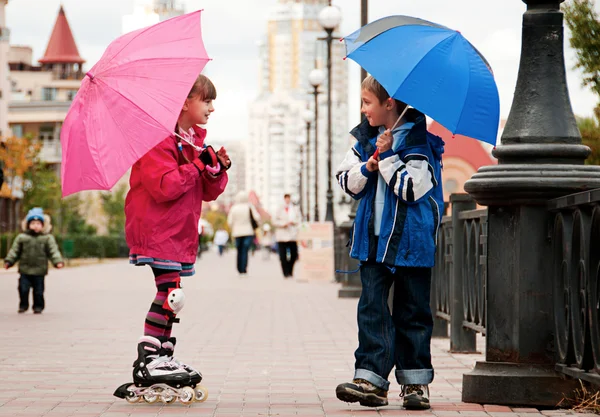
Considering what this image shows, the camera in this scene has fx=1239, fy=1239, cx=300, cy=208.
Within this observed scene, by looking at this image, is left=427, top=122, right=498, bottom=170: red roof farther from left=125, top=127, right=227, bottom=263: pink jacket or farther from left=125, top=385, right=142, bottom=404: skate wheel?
left=125, top=385, right=142, bottom=404: skate wheel

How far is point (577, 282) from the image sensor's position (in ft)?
19.4

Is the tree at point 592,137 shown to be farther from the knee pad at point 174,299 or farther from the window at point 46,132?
the window at point 46,132

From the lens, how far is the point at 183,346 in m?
10.3

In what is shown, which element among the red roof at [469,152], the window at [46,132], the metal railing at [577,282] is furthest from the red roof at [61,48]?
the metal railing at [577,282]

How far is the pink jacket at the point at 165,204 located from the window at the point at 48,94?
10073 centimetres

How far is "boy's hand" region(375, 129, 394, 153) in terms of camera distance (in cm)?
594

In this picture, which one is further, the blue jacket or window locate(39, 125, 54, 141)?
window locate(39, 125, 54, 141)

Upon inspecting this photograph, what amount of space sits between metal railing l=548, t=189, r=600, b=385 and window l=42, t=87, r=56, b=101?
332 ft

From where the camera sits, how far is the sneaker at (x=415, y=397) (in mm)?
6031

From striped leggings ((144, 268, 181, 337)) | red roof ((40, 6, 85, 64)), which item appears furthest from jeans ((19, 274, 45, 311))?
red roof ((40, 6, 85, 64))

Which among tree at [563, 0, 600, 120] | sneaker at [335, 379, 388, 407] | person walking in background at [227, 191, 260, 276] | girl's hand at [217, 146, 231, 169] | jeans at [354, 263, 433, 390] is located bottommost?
sneaker at [335, 379, 388, 407]

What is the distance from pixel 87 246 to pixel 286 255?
24276 mm

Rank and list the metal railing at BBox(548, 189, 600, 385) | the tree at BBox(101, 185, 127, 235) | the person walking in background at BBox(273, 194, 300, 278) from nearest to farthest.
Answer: the metal railing at BBox(548, 189, 600, 385)
the person walking in background at BBox(273, 194, 300, 278)
the tree at BBox(101, 185, 127, 235)

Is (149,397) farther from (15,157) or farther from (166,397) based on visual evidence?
(15,157)
